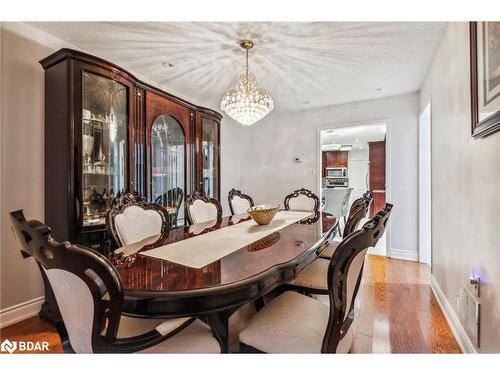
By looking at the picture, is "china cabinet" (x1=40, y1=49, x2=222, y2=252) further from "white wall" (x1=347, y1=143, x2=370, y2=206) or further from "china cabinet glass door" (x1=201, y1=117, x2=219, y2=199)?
"white wall" (x1=347, y1=143, x2=370, y2=206)

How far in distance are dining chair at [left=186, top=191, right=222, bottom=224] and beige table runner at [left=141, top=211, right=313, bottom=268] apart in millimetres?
575

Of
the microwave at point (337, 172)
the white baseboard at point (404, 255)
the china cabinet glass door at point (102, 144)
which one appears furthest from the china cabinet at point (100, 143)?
the microwave at point (337, 172)

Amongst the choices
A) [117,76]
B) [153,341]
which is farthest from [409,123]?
[153,341]

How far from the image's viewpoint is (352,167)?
884 centimetres

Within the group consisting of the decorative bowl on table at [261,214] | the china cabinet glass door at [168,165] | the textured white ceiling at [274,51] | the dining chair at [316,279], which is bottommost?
the dining chair at [316,279]

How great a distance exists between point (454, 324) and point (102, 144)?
9.95 ft

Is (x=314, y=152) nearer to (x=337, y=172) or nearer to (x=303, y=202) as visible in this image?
(x=303, y=202)

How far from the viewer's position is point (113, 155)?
7.34 feet

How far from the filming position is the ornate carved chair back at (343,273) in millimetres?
870

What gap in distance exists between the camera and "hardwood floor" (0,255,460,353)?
1570 mm

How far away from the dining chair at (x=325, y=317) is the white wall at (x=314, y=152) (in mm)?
2837

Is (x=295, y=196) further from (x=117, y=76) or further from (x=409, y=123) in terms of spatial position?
(x=117, y=76)

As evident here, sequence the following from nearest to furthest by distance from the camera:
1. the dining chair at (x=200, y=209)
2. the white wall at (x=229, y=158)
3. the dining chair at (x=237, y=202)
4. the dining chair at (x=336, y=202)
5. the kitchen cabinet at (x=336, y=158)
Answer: the dining chair at (x=200, y=209) → the dining chair at (x=237, y=202) → the white wall at (x=229, y=158) → the dining chair at (x=336, y=202) → the kitchen cabinet at (x=336, y=158)

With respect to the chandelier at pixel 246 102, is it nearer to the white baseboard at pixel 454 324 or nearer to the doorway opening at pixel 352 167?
the doorway opening at pixel 352 167
